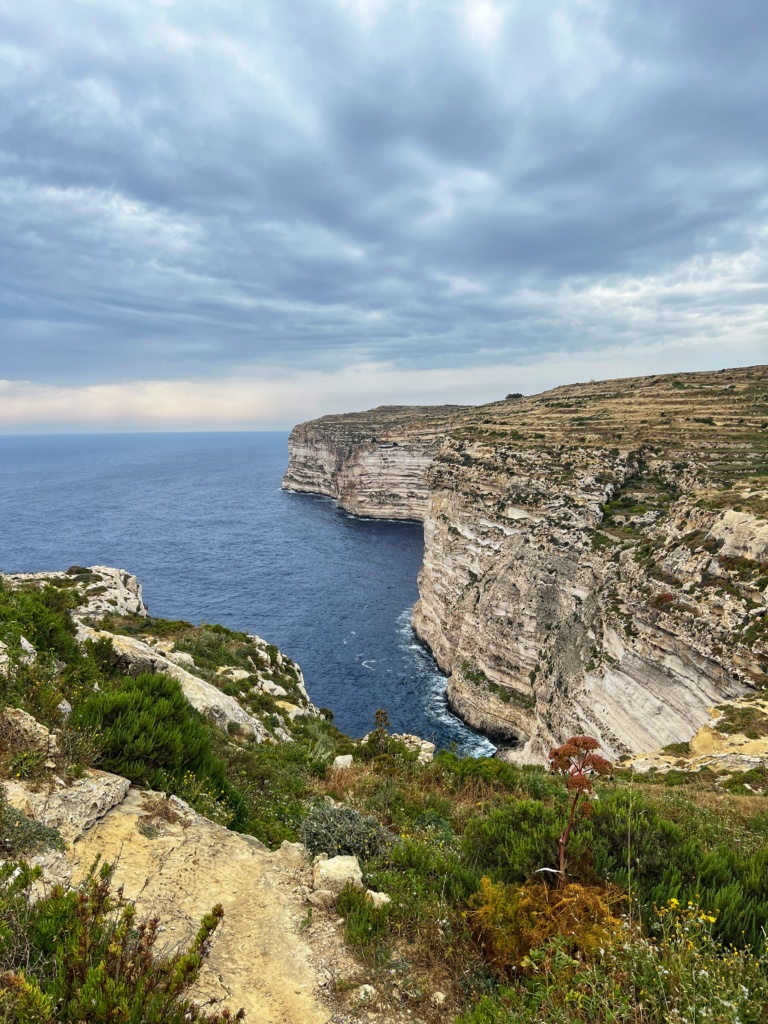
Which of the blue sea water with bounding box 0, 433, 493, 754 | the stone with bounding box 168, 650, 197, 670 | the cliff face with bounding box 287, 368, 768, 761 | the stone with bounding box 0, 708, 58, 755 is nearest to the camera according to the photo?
the stone with bounding box 0, 708, 58, 755

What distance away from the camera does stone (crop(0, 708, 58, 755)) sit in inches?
219

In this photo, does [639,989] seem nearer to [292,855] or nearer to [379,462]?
[292,855]

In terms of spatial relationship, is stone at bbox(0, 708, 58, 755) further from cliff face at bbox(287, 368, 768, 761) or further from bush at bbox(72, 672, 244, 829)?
cliff face at bbox(287, 368, 768, 761)

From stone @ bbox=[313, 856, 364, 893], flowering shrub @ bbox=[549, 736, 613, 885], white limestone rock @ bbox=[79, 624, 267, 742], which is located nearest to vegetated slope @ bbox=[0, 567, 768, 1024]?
stone @ bbox=[313, 856, 364, 893]

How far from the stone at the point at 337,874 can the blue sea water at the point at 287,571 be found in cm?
2581

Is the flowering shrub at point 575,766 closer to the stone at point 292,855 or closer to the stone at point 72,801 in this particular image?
the stone at point 292,855

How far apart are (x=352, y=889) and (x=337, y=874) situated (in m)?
0.41

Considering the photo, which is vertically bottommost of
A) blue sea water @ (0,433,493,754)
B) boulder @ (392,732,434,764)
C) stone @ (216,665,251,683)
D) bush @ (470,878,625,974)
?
blue sea water @ (0,433,493,754)

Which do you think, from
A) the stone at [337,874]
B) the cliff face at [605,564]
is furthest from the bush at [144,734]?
the cliff face at [605,564]

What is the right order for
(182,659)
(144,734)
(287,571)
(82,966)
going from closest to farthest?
(82,966), (144,734), (182,659), (287,571)

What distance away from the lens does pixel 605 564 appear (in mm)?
31156

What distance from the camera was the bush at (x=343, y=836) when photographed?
6.18 meters

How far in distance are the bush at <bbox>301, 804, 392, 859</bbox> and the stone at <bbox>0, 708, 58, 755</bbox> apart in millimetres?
3319

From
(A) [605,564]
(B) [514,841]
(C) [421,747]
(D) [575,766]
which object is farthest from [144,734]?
(A) [605,564]
